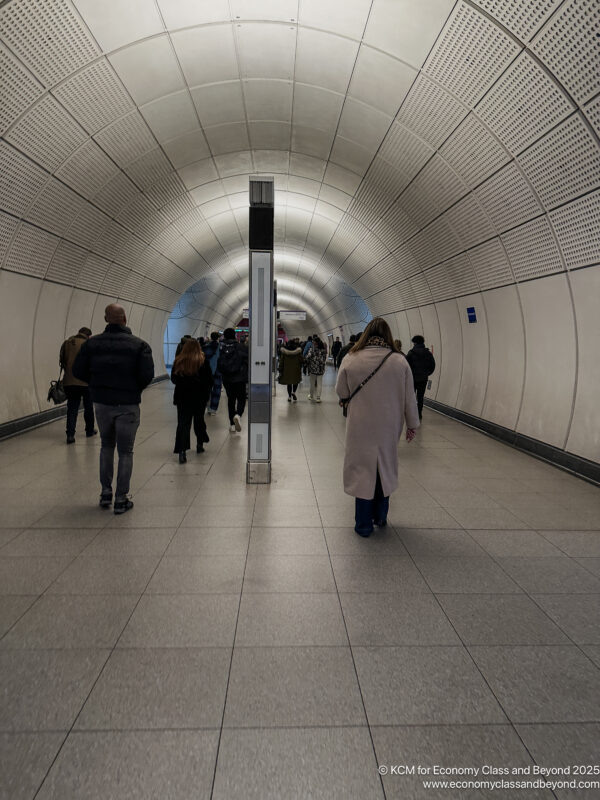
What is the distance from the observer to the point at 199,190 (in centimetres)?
1330

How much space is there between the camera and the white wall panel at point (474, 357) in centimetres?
1105

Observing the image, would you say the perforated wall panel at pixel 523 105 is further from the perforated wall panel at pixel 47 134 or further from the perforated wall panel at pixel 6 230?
the perforated wall panel at pixel 6 230

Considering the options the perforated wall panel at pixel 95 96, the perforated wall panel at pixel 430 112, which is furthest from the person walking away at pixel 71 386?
the perforated wall panel at pixel 430 112

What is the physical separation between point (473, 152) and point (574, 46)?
9.05 ft

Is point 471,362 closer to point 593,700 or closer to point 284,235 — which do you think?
point 593,700

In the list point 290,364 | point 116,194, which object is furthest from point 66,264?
point 290,364

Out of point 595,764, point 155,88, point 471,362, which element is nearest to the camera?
point 595,764

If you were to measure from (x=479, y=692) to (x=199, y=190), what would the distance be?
42.1 feet

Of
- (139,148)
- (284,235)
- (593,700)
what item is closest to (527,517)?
(593,700)

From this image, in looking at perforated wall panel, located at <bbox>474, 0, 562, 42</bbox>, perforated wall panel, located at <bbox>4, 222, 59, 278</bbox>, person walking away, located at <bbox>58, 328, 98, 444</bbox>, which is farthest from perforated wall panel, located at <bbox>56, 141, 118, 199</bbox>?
perforated wall panel, located at <bbox>474, 0, 562, 42</bbox>

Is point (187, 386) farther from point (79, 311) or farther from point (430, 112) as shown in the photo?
point (79, 311)

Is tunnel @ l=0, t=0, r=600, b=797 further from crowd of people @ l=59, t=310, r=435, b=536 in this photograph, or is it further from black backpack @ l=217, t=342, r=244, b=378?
black backpack @ l=217, t=342, r=244, b=378

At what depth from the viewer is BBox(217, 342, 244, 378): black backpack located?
9.78m

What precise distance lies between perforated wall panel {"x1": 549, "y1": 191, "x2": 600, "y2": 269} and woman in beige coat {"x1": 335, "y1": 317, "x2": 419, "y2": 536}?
3.53 metres
